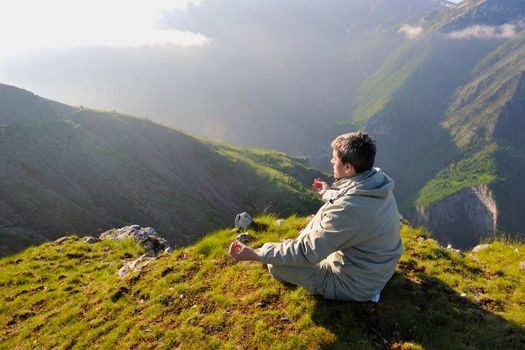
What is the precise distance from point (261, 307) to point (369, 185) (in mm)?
4122

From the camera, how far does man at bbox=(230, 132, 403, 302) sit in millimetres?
5918

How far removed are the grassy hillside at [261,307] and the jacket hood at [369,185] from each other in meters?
2.94

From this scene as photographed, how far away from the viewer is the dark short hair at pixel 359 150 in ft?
19.7

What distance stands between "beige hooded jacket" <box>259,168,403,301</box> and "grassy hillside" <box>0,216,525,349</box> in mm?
719

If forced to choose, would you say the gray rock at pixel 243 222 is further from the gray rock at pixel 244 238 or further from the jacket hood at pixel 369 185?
the jacket hood at pixel 369 185

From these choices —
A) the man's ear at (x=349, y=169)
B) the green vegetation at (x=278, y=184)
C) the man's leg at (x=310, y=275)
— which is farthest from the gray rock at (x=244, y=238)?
the green vegetation at (x=278, y=184)

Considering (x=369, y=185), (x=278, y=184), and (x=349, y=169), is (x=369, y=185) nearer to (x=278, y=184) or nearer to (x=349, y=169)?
(x=349, y=169)

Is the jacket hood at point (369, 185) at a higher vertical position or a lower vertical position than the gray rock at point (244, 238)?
higher

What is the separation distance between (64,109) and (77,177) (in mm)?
35927

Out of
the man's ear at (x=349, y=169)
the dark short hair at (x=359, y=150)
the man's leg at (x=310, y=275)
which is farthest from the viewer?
the man's leg at (x=310, y=275)

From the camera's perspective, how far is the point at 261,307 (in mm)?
7836

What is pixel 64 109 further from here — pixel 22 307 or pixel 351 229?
pixel 351 229

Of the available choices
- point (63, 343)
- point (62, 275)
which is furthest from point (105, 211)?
point (63, 343)

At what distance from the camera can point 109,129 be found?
73.7 meters
